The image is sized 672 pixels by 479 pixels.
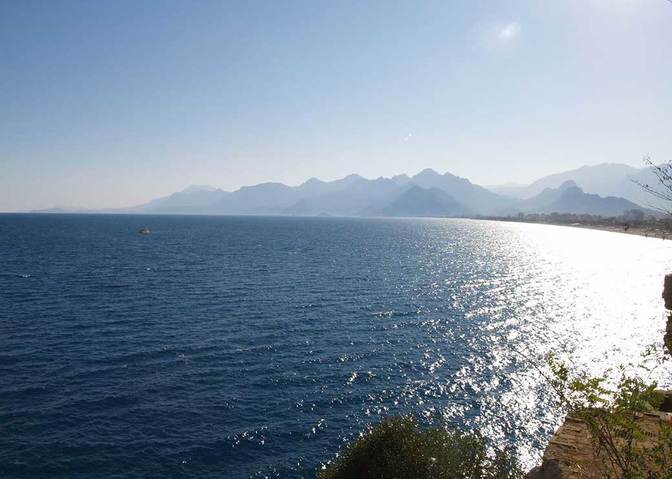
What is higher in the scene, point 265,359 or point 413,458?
point 413,458

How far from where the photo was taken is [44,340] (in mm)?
49344

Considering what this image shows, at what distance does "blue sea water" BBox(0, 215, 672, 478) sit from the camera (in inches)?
1217

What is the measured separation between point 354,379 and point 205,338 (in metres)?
20.8

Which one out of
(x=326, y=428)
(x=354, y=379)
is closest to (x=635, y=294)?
(x=354, y=379)

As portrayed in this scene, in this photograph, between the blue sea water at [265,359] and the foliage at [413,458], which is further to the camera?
the blue sea water at [265,359]

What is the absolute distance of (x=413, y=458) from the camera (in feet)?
81.7

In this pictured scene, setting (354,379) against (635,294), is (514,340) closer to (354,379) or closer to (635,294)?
(354,379)

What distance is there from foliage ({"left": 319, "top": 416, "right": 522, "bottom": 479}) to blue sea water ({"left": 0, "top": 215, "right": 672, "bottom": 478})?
4883mm

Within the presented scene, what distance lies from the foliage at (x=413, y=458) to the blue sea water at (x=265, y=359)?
16.0 feet

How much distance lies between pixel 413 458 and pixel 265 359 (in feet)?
80.6

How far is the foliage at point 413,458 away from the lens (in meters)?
24.4

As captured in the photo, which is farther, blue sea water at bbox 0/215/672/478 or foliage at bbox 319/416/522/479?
blue sea water at bbox 0/215/672/478

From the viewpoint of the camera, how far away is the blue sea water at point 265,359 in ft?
101

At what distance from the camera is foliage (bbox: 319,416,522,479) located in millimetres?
24359
